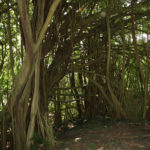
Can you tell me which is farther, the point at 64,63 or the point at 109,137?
the point at 64,63

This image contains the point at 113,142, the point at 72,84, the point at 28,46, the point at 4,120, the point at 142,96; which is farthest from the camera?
the point at 72,84

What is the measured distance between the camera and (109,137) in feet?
8.73

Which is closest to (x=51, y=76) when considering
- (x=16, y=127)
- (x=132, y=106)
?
(x=16, y=127)

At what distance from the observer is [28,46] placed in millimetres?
2064

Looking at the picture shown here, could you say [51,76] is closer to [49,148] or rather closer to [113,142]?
[49,148]

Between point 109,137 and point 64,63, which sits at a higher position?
point 64,63

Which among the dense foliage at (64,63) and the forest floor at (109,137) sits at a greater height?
the dense foliage at (64,63)

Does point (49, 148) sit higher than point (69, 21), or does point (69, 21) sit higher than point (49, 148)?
point (69, 21)

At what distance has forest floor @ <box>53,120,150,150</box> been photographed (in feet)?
7.86

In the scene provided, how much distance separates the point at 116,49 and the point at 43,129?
1.99m

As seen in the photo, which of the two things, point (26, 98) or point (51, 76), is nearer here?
point (26, 98)

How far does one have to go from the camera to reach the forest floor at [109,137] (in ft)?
7.86

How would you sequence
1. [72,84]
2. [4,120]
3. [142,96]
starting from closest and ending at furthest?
1. [4,120]
2. [142,96]
3. [72,84]

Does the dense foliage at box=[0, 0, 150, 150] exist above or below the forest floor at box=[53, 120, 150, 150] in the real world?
above
